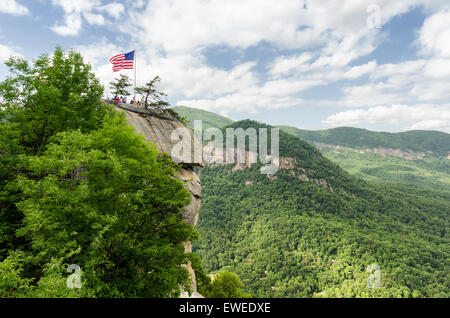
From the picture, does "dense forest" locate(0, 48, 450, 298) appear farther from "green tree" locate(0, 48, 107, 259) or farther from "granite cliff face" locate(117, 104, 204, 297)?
"granite cliff face" locate(117, 104, 204, 297)

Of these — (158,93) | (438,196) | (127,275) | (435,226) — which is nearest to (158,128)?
(158,93)

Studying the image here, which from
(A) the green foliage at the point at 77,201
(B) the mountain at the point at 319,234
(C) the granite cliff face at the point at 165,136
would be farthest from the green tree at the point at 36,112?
(B) the mountain at the point at 319,234

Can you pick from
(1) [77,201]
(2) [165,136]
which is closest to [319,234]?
(2) [165,136]

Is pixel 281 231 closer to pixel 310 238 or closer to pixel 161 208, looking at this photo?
pixel 310 238

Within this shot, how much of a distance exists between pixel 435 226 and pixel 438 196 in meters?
86.6

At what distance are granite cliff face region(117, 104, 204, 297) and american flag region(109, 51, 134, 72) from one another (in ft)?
16.4

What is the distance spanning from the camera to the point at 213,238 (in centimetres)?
13962

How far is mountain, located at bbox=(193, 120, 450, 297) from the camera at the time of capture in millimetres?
90625

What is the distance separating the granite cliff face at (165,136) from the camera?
25.6 metres

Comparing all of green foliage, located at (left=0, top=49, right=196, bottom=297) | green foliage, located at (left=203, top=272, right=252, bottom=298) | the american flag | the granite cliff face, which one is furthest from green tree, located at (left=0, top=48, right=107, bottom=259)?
green foliage, located at (left=203, top=272, right=252, bottom=298)
